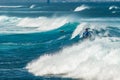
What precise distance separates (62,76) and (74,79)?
1311mm

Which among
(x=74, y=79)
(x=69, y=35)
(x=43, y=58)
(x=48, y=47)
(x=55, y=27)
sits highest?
(x=55, y=27)

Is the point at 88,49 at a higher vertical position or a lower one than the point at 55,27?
lower

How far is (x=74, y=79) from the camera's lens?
29.8m

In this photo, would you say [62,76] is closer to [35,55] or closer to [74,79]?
[74,79]

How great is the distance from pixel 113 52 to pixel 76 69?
249 cm

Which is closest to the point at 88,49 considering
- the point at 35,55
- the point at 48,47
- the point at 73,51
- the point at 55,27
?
the point at 73,51

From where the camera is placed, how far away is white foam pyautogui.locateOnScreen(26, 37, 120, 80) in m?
29.5

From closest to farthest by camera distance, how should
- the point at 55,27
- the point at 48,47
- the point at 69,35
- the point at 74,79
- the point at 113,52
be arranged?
1. the point at 74,79
2. the point at 113,52
3. the point at 48,47
4. the point at 69,35
5. the point at 55,27

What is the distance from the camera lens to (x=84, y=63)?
104ft

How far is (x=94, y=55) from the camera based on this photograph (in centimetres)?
3278

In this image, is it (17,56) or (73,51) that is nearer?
(73,51)

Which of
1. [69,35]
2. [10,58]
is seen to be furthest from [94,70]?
[69,35]

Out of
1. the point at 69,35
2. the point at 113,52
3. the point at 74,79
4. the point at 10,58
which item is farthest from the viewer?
the point at 69,35

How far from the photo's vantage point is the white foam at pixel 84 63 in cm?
2945
